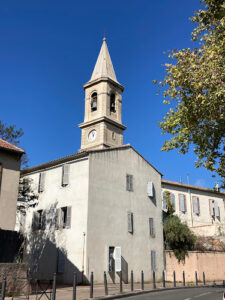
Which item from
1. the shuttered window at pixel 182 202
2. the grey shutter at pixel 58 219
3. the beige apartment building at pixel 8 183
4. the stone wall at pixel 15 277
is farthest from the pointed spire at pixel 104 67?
the stone wall at pixel 15 277

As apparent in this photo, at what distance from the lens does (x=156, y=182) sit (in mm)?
26344

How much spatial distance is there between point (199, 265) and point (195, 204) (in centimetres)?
1431

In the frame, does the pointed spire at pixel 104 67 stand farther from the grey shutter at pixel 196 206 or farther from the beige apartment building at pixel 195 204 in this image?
the grey shutter at pixel 196 206

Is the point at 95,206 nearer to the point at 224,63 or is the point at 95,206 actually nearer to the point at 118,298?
the point at 118,298

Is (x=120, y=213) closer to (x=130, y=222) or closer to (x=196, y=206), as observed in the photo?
(x=130, y=222)

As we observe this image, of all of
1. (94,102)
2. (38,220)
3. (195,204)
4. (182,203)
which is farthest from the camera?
(195,204)

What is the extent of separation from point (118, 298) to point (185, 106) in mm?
8104

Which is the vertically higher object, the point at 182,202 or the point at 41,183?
the point at 182,202

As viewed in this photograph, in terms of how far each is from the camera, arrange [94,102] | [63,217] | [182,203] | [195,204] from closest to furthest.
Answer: [63,217]
[94,102]
[182,203]
[195,204]

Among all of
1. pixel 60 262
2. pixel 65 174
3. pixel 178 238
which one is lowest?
pixel 60 262

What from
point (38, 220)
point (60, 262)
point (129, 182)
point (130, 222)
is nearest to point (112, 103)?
point (129, 182)

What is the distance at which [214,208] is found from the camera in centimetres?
3853

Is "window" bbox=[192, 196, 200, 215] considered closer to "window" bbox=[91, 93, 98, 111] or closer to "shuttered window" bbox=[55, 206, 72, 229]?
"window" bbox=[91, 93, 98, 111]

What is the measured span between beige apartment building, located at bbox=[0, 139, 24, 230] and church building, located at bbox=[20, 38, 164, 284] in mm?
6176
